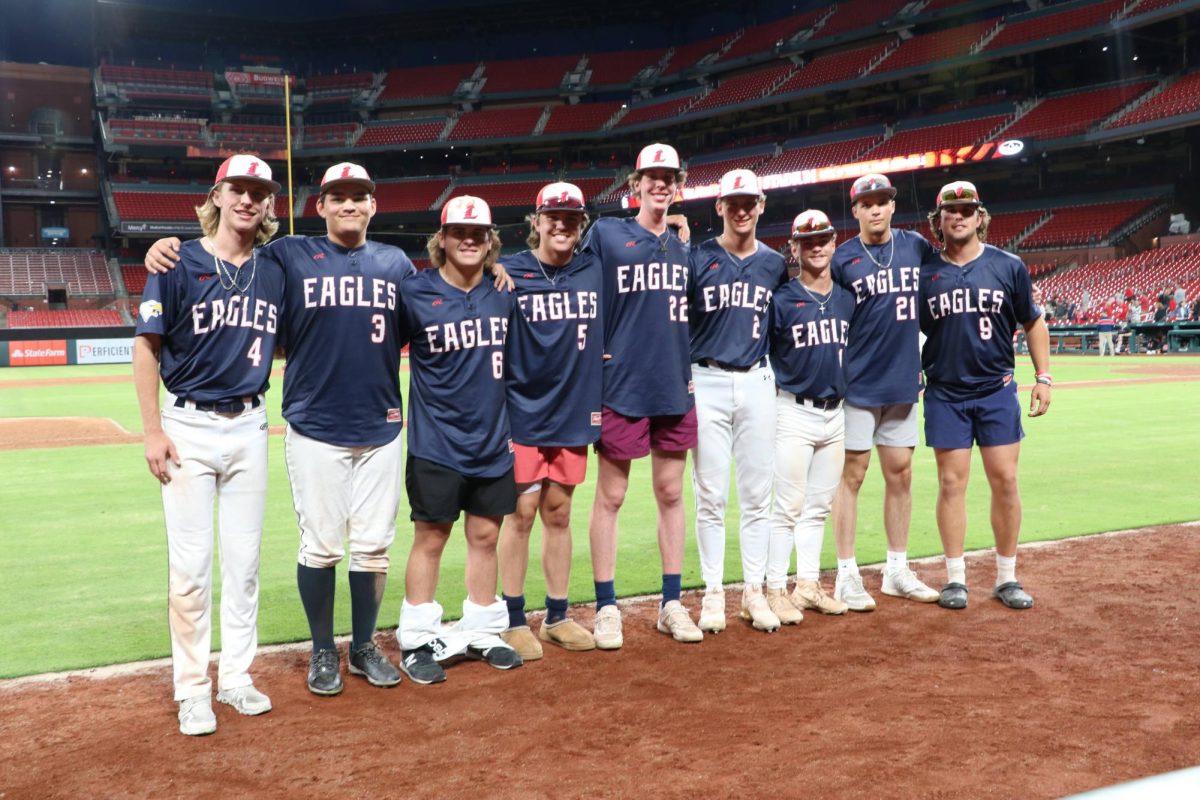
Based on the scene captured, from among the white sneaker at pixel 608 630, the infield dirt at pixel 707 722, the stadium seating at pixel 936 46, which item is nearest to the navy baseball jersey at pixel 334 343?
the infield dirt at pixel 707 722

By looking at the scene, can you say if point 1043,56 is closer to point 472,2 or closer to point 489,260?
point 472,2

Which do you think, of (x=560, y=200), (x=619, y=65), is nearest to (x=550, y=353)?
(x=560, y=200)

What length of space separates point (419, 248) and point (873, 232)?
170 feet

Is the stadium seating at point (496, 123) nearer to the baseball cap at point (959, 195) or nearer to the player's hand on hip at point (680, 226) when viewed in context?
the baseball cap at point (959, 195)

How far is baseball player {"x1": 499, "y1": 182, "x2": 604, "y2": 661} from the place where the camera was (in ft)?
15.9

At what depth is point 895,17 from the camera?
45.6 m

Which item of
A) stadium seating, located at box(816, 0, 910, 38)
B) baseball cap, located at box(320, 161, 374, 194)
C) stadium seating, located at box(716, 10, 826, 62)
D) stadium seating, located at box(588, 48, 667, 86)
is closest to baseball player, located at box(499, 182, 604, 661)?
baseball cap, located at box(320, 161, 374, 194)

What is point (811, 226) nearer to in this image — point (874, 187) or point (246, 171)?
point (874, 187)

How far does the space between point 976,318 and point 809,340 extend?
3.48ft

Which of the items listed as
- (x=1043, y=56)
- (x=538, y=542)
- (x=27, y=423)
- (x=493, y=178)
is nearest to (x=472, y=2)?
(x=493, y=178)

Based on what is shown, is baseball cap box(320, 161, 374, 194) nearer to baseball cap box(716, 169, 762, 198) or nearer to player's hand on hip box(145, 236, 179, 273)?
player's hand on hip box(145, 236, 179, 273)

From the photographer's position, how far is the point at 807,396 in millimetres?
5422

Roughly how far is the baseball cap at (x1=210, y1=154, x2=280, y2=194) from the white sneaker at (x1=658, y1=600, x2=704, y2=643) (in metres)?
2.85

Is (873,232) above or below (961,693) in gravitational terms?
above
